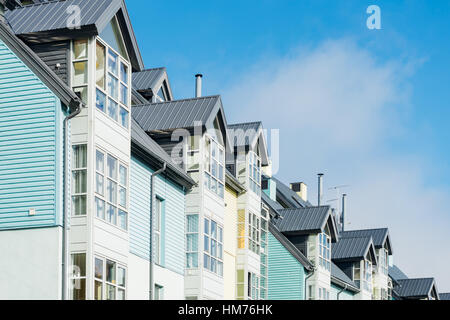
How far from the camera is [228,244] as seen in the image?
34.2 meters

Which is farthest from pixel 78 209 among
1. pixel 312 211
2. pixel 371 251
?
pixel 371 251

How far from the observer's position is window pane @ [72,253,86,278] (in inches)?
857

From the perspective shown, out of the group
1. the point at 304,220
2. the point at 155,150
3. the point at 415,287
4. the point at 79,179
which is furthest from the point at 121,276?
the point at 415,287

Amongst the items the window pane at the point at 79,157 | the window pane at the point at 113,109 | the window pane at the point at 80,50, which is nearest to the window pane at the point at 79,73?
the window pane at the point at 80,50

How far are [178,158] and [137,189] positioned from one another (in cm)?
402

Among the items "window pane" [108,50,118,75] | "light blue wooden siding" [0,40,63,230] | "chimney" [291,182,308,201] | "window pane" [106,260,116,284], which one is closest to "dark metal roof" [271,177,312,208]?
"chimney" [291,182,308,201]

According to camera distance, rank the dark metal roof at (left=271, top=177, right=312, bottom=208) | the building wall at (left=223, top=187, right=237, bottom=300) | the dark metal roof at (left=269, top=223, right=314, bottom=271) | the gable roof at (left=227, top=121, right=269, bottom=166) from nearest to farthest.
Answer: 1. the building wall at (left=223, top=187, right=237, bottom=300)
2. the gable roof at (left=227, top=121, right=269, bottom=166)
3. the dark metal roof at (left=269, top=223, right=314, bottom=271)
4. the dark metal roof at (left=271, top=177, right=312, bottom=208)

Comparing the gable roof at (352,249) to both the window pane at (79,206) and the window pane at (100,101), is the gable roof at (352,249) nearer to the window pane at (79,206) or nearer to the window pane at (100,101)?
the window pane at (100,101)

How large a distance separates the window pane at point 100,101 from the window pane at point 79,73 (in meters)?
0.54

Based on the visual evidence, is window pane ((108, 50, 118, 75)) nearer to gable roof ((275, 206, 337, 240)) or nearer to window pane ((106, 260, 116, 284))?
window pane ((106, 260, 116, 284))

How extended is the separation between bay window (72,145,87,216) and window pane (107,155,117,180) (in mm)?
1131

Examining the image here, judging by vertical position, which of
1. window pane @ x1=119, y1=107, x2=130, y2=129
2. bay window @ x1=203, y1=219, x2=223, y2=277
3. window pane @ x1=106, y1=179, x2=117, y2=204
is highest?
window pane @ x1=119, y1=107, x2=130, y2=129

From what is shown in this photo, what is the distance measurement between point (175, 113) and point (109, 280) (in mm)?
8874
